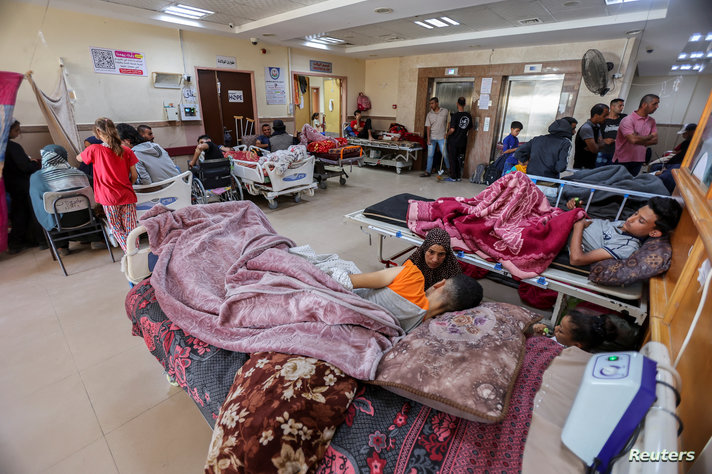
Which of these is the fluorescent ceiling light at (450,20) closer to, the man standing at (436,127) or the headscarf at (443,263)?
the man standing at (436,127)

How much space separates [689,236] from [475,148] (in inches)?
249

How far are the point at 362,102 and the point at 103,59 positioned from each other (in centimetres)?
581

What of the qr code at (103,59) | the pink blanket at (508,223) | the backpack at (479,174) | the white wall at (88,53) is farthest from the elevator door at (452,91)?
the qr code at (103,59)

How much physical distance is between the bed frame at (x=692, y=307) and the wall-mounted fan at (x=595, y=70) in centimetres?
392

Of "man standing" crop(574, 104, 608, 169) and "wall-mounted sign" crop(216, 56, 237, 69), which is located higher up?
"wall-mounted sign" crop(216, 56, 237, 69)

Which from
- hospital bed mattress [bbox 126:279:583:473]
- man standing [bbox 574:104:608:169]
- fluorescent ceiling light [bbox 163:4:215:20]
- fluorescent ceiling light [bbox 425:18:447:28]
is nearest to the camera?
hospital bed mattress [bbox 126:279:583:473]

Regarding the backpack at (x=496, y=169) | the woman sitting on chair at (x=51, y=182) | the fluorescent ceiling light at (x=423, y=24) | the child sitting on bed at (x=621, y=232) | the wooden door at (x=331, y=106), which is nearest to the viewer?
the child sitting on bed at (x=621, y=232)

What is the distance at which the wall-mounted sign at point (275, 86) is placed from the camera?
708 centimetres

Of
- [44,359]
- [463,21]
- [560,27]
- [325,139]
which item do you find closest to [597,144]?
[560,27]

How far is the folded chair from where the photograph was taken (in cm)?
307

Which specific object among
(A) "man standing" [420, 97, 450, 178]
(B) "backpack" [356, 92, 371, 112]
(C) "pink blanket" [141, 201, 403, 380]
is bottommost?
(C) "pink blanket" [141, 201, 403, 380]

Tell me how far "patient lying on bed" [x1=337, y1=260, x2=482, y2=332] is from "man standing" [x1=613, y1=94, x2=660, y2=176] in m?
3.59

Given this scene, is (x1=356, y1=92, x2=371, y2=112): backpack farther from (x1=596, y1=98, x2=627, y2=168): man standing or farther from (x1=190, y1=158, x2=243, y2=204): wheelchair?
(x1=596, y1=98, x2=627, y2=168): man standing

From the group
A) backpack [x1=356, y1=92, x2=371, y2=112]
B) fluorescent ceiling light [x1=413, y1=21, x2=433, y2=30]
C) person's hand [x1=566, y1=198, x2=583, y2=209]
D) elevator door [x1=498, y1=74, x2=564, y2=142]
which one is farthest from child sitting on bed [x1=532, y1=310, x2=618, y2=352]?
backpack [x1=356, y1=92, x2=371, y2=112]
